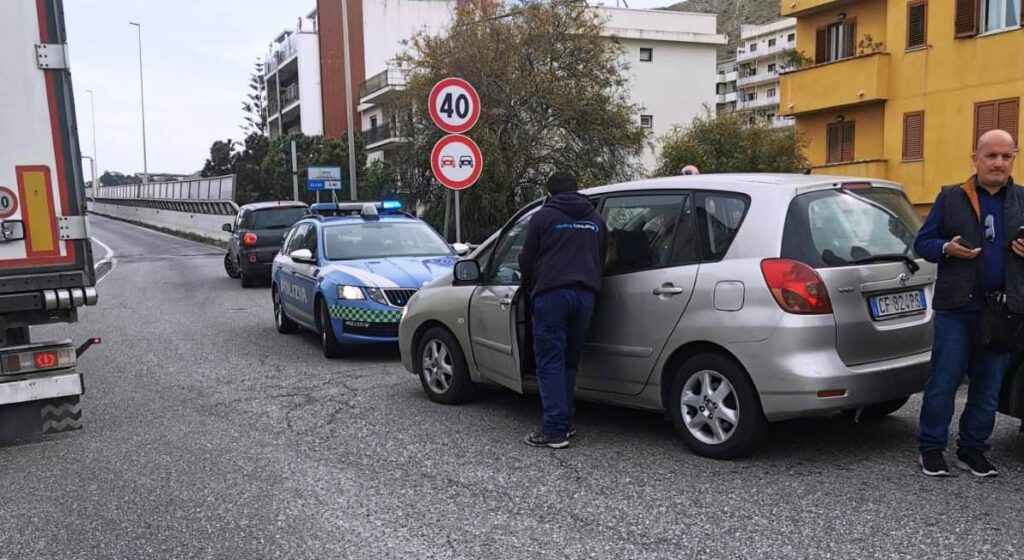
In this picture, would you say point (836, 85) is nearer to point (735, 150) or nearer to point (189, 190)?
point (735, 150)

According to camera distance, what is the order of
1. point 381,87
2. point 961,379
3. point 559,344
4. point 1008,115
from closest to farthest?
point 961,379 < point 559,344 < point 1008,115 < point 381,87

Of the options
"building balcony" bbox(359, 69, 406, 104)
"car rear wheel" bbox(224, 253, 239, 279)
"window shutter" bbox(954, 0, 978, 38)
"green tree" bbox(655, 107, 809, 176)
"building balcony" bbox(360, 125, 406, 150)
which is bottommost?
"car rear wheel" bbox(224, 253, 239, 279)

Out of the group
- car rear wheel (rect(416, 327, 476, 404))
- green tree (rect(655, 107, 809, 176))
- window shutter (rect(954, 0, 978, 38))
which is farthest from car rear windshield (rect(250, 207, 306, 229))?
window shutter (rect(954, 0, 978, 38))

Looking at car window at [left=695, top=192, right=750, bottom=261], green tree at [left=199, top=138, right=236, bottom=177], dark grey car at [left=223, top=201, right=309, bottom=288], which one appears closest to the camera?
car window at [left=695, top=192, right=750, bottom=261]

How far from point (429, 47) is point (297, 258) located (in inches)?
635

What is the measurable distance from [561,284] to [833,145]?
2591 centimetres

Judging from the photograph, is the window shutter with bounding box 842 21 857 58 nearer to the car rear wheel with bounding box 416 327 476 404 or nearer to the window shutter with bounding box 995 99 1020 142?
the window shutter with bounding box 995 99 1020 142

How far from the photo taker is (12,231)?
222 inches

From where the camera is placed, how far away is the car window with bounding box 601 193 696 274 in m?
5.49

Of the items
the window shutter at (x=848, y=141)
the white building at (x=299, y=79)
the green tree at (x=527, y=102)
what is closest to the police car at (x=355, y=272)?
the green tree at (x=527, y=102)

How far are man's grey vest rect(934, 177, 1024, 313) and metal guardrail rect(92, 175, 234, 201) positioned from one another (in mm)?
39425

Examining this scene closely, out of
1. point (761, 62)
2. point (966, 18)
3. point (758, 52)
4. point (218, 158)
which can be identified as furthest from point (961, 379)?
point (758, 52)

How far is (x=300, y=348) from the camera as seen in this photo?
10.4m

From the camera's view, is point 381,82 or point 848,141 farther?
point 381,82
